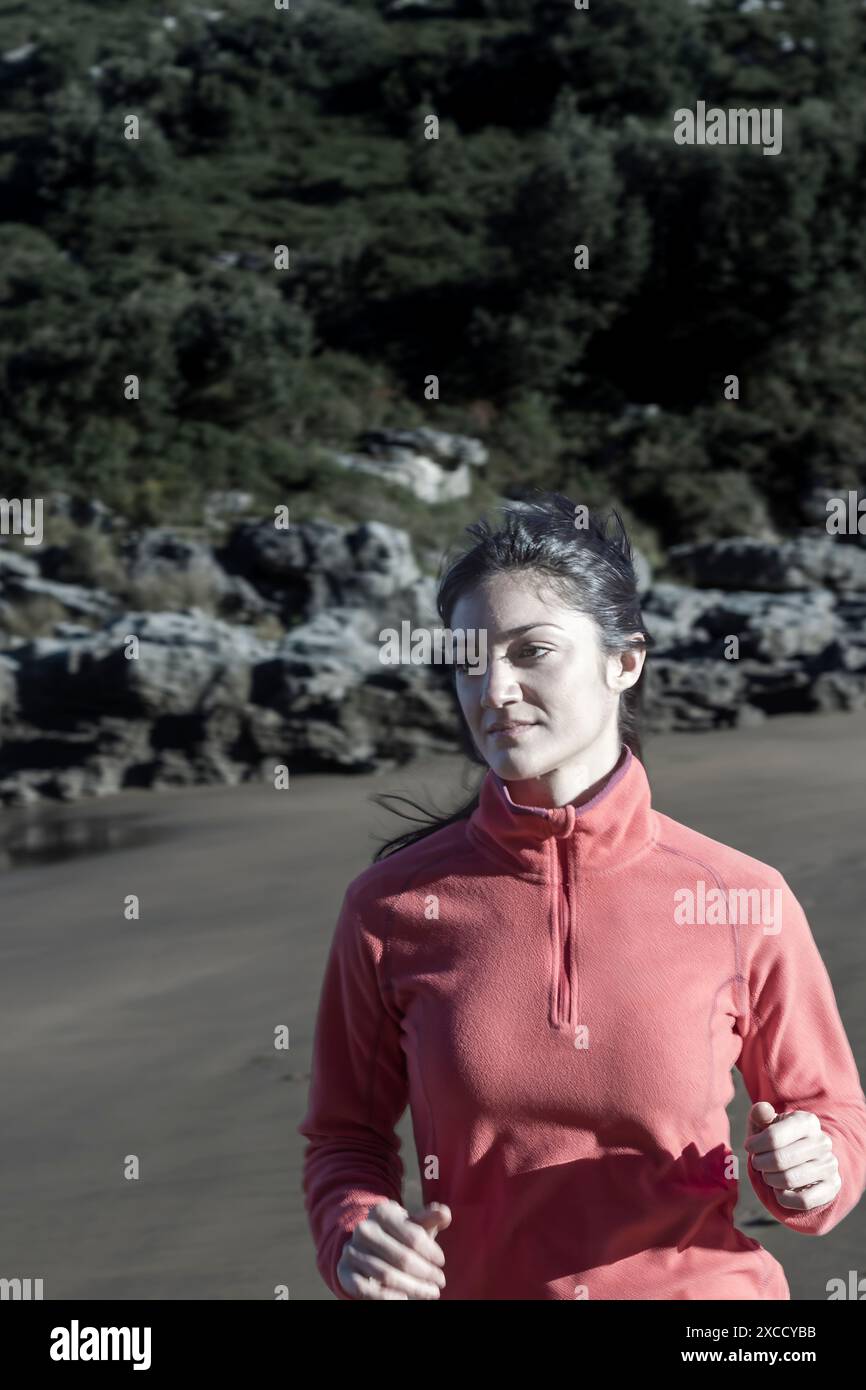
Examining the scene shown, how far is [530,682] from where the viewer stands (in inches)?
66.5

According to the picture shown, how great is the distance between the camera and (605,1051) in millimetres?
1610

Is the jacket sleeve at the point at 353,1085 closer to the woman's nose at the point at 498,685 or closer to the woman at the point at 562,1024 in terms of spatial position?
the woman at the point at 562,1024

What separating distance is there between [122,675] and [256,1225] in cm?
668

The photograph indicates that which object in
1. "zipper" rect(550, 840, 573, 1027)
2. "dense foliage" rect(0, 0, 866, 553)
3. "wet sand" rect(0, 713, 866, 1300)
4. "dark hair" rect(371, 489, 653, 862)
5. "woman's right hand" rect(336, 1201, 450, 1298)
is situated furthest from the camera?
"dense foliage" rect(0, 0, 866, 553)

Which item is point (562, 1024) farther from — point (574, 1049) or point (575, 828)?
point (575, 828)

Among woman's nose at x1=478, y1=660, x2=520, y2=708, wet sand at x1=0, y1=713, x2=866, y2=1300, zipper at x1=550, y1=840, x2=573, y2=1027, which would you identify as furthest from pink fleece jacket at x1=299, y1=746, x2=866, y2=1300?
wet sand at x1=0, y1=713, x2=866, y2=1300

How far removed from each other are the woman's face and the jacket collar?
0.04 m

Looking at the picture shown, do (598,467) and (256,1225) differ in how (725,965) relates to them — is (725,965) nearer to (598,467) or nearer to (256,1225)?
(256,1225)

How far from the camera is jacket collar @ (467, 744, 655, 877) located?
66.9 inches

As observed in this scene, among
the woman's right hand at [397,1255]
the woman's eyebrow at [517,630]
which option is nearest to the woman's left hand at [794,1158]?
the woman's right hand at [397,1255]

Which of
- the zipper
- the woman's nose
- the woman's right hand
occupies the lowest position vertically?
the woman's right hand

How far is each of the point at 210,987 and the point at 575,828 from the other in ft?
15.8

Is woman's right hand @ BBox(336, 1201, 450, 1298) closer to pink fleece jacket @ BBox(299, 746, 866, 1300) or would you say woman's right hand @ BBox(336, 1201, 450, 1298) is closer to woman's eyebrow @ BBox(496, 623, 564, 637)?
pink fleece jacket @ BBox(299, 746, 866, 1300)

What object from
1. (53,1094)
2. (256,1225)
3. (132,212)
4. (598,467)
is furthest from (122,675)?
(132,212)
